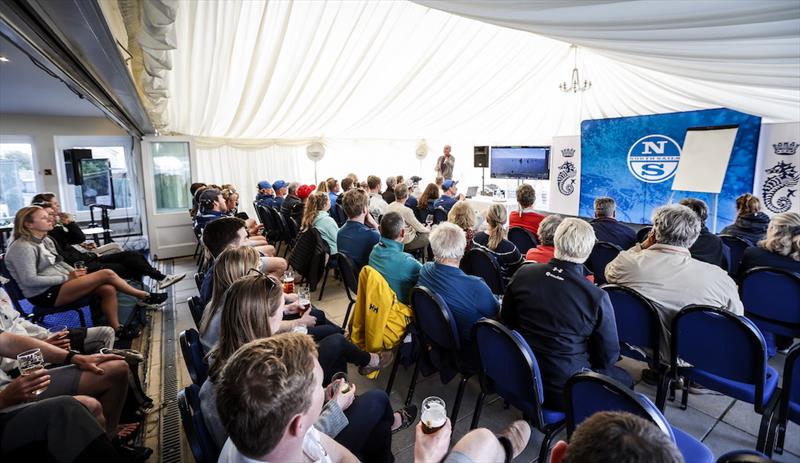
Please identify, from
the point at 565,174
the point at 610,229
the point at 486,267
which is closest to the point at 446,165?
the point at 565,174

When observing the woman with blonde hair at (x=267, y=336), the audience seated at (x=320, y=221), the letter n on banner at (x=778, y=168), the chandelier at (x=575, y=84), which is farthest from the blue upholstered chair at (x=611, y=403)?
the chandelier at (x=575, y=84)

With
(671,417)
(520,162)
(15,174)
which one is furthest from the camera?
(520,162)

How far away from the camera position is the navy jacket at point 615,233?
13.7 feet

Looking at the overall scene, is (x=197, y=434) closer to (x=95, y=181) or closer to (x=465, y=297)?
(x=465, y=297)

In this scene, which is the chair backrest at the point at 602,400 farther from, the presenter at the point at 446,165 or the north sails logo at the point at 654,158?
the presenter at the point at 446,165

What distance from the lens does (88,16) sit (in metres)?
1.69

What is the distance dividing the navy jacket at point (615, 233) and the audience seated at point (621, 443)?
153 inches

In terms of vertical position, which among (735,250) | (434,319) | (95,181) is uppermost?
(95,181)

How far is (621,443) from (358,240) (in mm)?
3359

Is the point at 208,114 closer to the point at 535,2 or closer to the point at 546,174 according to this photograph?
the point at 535,2

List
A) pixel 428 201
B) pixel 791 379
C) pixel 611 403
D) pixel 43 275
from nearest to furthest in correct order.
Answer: pixel 611 403 → pixel 791 379 → pixel 43 275 → pixel 428 201

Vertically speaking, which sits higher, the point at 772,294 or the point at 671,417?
the point at 772,294

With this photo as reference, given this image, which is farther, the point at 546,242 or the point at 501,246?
the point at 501,246

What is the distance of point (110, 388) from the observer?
2244mm
